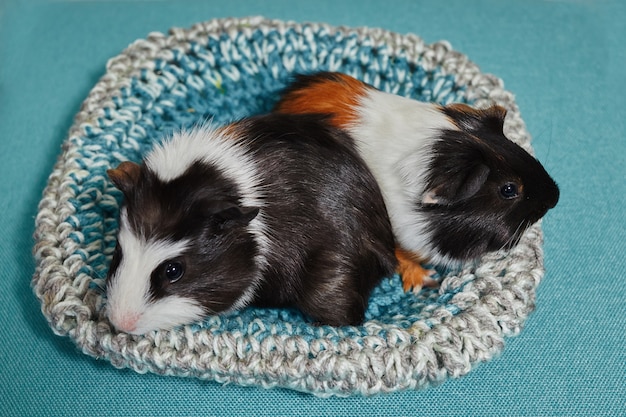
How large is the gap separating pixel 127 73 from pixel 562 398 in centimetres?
142

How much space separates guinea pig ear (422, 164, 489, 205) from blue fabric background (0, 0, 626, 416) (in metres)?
0.39

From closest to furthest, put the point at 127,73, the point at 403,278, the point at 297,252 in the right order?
the point at 297,252, the point at 403,278, the point at 127,73

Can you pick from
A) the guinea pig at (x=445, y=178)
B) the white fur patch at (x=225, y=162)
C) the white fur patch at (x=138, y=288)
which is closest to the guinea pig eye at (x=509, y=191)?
the guinea pig at (x=445, y=178)

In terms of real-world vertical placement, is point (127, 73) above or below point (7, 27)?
above

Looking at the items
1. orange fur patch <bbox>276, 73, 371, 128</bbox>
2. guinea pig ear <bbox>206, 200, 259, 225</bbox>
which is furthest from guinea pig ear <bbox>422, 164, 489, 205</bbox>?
guinea pig ear <bbox>206, 200, 259, 225</bbox>

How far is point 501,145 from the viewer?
60.7 inches

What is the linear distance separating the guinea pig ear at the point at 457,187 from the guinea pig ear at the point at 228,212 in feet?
1.40

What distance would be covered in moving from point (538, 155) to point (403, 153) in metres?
0.61

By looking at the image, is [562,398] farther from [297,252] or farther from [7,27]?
[7,27]

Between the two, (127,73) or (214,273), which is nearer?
(214,273)

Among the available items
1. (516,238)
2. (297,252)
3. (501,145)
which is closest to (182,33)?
(297,252)

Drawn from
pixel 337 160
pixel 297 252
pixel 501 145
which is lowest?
pixel 297 252

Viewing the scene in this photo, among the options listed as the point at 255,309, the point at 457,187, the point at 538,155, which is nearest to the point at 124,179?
the point at 255,309

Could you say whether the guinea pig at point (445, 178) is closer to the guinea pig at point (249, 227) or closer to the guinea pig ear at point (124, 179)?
the guinea pig at point (249, 227)
